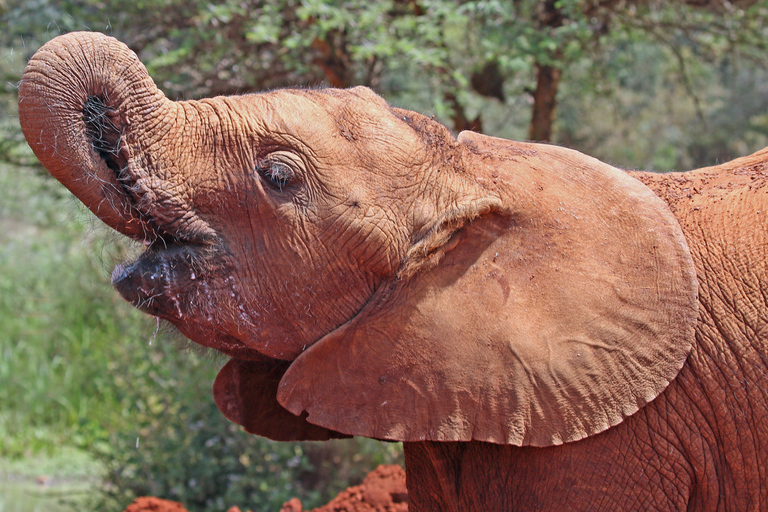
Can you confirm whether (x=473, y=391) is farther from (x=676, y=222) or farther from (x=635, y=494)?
(x=676, y=222)

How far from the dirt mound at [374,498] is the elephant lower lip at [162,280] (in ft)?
6.88

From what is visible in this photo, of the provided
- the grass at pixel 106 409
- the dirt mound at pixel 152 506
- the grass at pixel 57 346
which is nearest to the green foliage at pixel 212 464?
the grass at pixel 106 409

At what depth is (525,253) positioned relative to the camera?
224cm

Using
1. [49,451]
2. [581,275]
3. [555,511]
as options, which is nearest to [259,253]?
[581,275]

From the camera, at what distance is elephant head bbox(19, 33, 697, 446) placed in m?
2.14

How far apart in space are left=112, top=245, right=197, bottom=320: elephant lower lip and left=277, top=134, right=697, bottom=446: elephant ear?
1.32 feet

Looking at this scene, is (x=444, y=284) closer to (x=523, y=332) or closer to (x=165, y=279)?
(x=523, y=332)

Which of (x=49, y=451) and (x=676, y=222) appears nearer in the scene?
(x=676, y=222)

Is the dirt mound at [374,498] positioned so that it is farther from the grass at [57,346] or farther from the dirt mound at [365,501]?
the grass at [57,346]

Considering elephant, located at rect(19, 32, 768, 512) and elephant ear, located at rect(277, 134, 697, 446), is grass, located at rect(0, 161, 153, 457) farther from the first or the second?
elephant ear, located at rect(277, 134, 697, 446)

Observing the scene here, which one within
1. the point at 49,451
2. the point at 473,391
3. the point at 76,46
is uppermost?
the point at 76,46

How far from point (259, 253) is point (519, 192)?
81 centimetres

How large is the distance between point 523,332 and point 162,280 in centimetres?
107

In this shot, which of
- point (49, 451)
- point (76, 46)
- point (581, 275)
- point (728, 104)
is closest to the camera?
point (76, 46)
